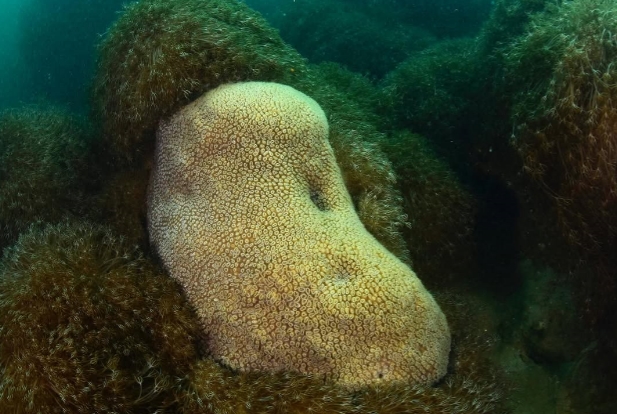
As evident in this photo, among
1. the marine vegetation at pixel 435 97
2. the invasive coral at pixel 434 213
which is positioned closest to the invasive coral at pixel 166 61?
the invasive coral at pixel 434 213

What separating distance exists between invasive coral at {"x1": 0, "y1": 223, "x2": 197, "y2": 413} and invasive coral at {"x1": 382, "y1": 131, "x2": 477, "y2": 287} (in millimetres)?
2561

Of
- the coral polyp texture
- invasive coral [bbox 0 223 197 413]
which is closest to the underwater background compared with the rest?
invasive coral [bbox 0 223 197 413]

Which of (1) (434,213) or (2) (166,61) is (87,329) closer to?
(2) (166,61)

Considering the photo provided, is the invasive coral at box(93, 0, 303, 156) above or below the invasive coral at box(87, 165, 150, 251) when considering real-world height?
above

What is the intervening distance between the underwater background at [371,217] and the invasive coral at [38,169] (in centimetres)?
2

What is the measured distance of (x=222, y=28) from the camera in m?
4.31

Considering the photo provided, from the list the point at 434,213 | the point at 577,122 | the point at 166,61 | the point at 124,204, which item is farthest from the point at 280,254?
the point at 577,122

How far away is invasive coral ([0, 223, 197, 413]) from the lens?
2.81 meters

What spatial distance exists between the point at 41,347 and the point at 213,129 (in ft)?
6.46

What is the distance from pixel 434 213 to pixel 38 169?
4045 millimetres

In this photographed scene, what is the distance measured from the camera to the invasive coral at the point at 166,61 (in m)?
4.04

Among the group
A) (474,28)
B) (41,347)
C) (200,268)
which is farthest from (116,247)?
(474,28)

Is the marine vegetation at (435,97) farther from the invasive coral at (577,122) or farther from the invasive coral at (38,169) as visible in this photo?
the invasive coral at (38,169)

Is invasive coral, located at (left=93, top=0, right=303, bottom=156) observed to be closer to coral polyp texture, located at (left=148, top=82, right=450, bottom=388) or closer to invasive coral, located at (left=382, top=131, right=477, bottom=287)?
coral polyp texture, located at (left=148, top=82, right=450, bottom=388)
